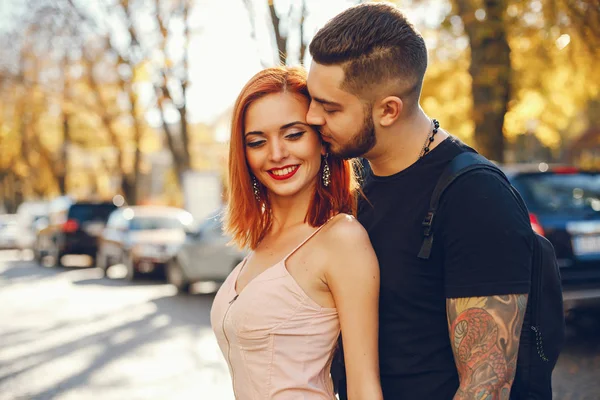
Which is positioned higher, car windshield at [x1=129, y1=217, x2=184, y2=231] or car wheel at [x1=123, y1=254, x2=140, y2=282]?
car windshield at [x1=129, y1=217, x2=184, y2=231]

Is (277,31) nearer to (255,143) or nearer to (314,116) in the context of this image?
(255,143)

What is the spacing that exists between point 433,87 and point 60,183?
33.9 meters

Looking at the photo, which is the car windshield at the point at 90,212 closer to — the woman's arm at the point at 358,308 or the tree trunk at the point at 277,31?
the tree trunk at the point at 277,31

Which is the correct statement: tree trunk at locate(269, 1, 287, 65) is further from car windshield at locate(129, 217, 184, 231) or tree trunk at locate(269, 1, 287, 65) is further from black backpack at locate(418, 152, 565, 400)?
black backpack at locate(418, 152, 565, 400)

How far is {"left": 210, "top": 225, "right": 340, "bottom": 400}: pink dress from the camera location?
230 cm

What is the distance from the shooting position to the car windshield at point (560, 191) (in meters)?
7.06

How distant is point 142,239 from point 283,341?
15.8 meters

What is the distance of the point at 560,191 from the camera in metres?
7.17

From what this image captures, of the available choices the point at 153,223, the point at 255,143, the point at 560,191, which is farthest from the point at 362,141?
the point at 153,223

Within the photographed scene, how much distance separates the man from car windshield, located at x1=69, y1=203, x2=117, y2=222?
74.1 ft

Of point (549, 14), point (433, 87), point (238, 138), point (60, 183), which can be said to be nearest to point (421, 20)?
point (433, 87)

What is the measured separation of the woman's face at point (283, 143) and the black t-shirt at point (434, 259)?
37cm

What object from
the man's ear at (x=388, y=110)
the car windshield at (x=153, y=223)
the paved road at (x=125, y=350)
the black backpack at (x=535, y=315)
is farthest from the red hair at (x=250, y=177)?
the car windshield at (x=153, y=223)

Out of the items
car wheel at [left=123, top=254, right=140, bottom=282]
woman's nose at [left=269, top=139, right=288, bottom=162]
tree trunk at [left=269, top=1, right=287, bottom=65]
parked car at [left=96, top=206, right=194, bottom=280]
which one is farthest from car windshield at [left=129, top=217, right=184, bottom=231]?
woman's nose at [left=269, top=139, right=288, bottom=162]
